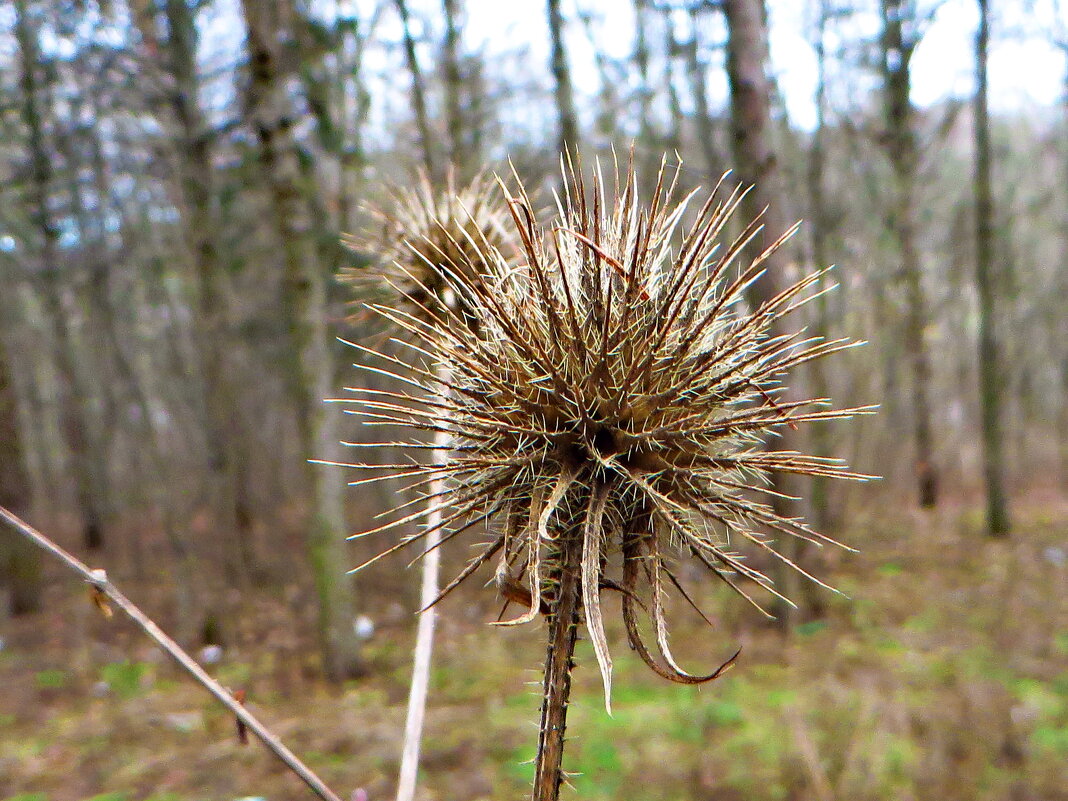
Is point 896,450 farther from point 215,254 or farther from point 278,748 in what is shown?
point 278,748

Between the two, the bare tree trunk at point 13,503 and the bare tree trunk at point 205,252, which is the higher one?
the bare tree trunk at point 205,252

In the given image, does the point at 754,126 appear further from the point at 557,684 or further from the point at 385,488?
the point at 385,488

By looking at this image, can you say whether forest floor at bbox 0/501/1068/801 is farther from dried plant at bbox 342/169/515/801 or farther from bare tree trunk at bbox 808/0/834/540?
dried plant at bbox 342/169/515/801

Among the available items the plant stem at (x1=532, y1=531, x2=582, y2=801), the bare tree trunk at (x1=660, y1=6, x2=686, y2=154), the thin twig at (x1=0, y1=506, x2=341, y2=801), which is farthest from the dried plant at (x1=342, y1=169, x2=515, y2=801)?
the bare tree trunk at (x1=660, y1=6, x2=686, y2=154)

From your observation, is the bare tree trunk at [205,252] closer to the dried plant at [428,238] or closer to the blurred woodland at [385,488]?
the blurred woodland at [385,488]

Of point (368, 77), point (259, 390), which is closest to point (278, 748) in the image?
point (368, 77)

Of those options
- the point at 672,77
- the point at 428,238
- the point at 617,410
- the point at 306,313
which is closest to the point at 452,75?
the point at 672,77

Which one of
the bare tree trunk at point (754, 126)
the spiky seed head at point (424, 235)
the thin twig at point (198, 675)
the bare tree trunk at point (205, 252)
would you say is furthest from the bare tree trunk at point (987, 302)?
the thin twig at point (198, 675)
